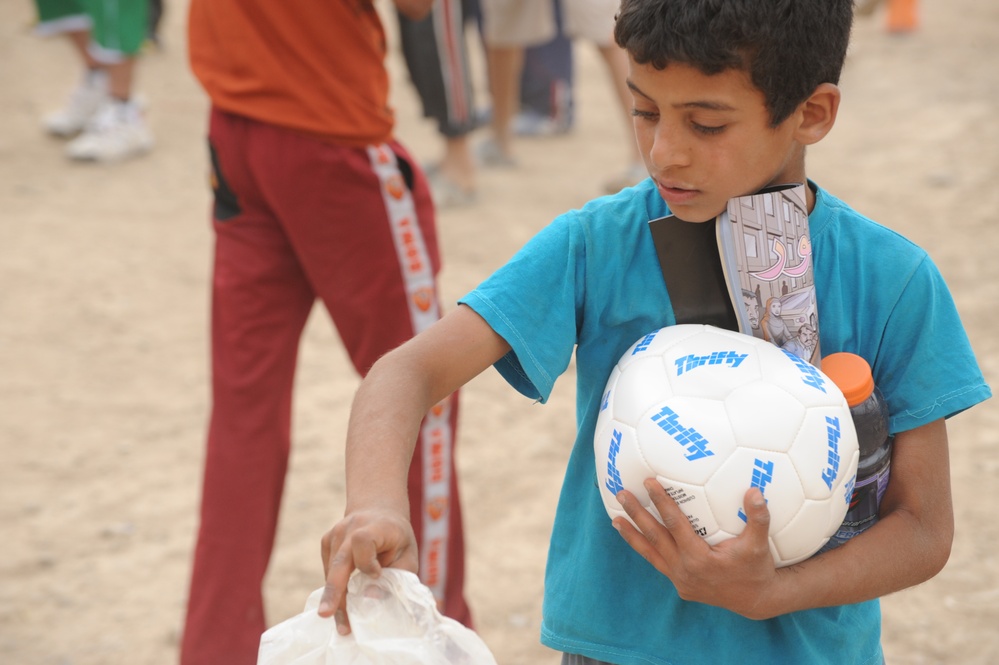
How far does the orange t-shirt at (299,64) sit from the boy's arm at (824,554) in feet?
4.67

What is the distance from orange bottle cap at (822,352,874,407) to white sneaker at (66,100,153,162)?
5.91m

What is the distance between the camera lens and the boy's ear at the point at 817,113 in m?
1.57

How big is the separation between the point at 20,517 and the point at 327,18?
6.43 ft

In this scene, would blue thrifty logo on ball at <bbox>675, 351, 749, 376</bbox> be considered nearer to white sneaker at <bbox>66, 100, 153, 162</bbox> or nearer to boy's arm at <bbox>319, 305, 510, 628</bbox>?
boy's arm at <bbox>319, 305, 510, 628</bbox>

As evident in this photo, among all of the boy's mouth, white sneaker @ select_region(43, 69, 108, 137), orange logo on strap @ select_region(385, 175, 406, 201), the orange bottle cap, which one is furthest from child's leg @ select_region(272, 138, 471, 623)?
white sneaker @ select_region(43, 69, 108, 137)

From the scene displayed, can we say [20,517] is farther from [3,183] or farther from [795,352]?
[3,183]

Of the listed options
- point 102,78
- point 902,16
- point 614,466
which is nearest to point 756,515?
point 614,466

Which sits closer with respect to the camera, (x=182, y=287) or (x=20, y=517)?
(x=20, y=517)

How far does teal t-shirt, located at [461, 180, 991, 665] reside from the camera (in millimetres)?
1549

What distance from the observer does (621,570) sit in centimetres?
167

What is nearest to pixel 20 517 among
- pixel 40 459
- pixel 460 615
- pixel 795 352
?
pixel 40 459

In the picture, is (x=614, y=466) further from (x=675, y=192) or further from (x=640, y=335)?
(x=675, y=192)

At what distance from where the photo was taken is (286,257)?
2.72 m

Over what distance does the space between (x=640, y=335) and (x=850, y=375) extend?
0.29 meters
